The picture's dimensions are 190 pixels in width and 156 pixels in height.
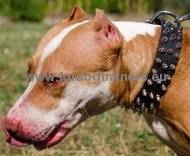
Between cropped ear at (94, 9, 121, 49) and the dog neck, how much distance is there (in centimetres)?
7

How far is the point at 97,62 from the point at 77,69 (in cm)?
11

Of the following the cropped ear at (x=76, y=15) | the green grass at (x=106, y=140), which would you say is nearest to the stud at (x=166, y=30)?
the cropped ear at (x=76, y=15)

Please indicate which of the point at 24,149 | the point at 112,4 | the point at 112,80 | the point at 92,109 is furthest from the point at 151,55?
the point at 112,4

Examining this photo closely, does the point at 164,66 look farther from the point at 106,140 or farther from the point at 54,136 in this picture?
the point at 106,140

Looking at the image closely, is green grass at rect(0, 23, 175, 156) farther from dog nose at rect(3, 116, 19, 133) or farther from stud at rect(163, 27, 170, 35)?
stud at rect(163, 27, 170, 35)

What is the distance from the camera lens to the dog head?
268cm

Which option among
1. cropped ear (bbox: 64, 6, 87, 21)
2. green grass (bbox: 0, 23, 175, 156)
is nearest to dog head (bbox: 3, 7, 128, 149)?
cropped ear (bbox: 64, 6, 87, 21)

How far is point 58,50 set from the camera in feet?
8.84

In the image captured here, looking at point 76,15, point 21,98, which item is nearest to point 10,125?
point 21,98

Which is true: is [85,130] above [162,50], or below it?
below

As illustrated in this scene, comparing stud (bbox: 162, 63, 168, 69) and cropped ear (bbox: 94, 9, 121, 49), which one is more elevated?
cropped ear (bbox: 94, 9, 121, 49)

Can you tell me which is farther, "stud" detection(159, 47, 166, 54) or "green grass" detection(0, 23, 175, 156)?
"green grass" detection(0, 23, 175, 156)

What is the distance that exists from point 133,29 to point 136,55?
0.56 ft

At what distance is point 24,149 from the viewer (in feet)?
12.4
